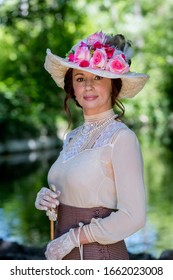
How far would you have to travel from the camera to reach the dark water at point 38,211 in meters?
6.53

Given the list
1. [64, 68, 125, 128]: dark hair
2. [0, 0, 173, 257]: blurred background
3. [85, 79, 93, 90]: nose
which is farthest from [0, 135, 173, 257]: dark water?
[85, 79, 93, 90]: nose

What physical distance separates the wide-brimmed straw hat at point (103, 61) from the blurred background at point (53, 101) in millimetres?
1704

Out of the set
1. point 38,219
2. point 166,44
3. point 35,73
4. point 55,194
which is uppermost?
point 166,44

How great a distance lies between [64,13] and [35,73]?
16.8 feet

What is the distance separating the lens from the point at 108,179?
179 centimetres

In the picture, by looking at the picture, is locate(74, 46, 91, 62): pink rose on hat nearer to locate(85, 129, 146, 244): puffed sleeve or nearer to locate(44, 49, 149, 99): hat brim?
locate(44, 49, 149, 99): hat brim

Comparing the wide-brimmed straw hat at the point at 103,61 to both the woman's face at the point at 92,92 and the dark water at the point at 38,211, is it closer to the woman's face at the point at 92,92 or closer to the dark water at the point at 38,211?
the woman's face at the point at 92,92

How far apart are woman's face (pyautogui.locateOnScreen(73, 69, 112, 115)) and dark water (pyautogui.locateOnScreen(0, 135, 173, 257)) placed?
13.0 feet

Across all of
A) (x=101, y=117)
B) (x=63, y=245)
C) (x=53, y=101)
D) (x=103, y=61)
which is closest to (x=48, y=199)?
(x=63, y=245)

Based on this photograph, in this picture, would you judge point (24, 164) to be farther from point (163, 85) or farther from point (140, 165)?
point (140, 165)

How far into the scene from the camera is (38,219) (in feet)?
26.6

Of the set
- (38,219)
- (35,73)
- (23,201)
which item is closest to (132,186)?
(38,219)

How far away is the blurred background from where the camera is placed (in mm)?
7641

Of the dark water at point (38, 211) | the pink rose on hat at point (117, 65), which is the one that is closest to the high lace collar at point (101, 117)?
the pink rose on hat at point (117, 65)
